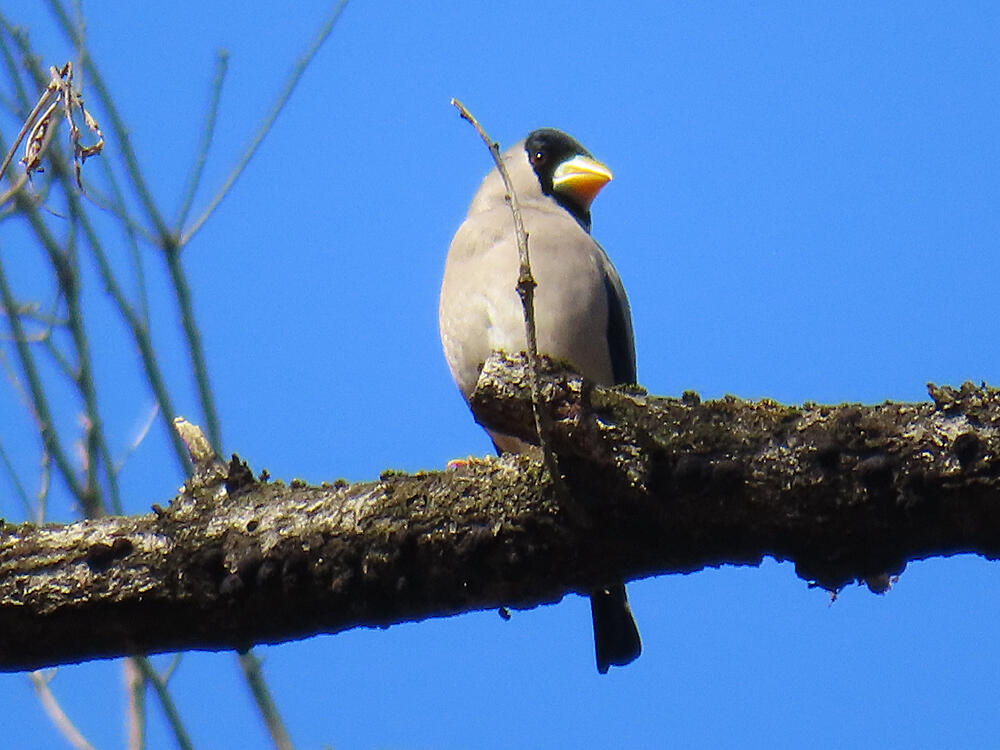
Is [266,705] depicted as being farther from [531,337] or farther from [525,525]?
[531,337]

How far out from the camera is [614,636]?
4266 mm

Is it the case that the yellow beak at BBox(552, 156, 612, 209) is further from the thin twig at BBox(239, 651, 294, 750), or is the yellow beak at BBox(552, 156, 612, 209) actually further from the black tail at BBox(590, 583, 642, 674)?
the thin twig at BBox(239, 651, 294, 750)

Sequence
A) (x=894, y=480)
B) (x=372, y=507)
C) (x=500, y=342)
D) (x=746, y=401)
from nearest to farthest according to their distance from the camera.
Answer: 1. (x=894, y=480)
2. (x=746, y=401)
3. (x=372, y=507)
4. (x=500, y=342)

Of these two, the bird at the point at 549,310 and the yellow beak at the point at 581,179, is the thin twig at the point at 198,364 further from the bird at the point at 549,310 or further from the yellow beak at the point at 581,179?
the yellow beak at the point at 581,179

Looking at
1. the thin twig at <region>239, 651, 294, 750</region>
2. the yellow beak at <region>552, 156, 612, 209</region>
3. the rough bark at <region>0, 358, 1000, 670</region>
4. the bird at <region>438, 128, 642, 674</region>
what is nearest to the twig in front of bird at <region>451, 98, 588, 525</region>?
the rough bark at <region>0, 358, 1000, 670</region>

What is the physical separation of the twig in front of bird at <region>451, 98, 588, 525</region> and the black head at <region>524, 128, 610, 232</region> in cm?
336

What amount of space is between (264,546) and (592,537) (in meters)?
0.71

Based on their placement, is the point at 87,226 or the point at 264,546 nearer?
the point at 264,546

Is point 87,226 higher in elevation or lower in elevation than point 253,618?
higher

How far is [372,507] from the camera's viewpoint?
2.75 meters

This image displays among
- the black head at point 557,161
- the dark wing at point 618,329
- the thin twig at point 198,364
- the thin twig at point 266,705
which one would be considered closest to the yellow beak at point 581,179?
the black head at point 557,161

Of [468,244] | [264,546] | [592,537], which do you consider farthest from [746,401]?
[468,244]

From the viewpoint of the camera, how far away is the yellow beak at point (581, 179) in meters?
5.85

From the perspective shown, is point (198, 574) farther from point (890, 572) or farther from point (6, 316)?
point (6, 316)
